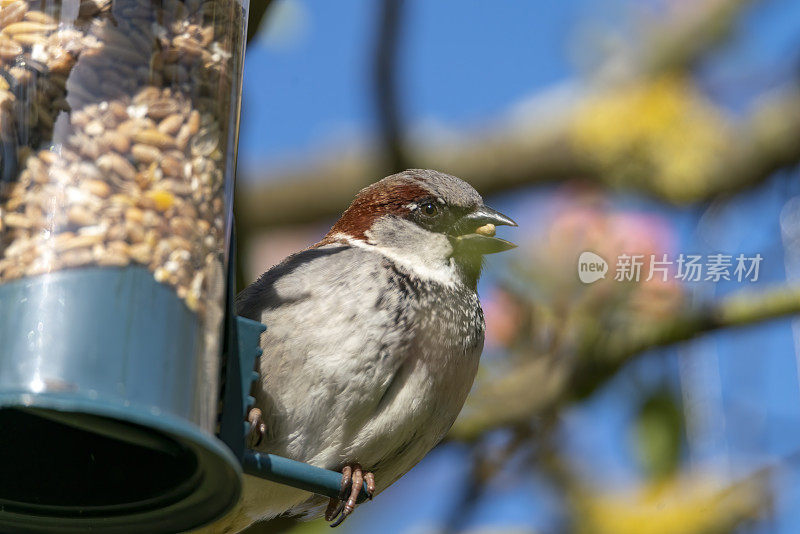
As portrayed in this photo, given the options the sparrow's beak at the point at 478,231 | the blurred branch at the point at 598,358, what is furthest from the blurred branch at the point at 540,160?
the sparrow's beak at the point at 478,231

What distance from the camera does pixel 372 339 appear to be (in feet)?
9.64

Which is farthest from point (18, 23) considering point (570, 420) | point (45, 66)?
point (570, 420)

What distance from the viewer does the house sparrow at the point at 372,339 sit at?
294cm

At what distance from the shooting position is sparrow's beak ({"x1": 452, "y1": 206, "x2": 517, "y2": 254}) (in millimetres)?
3402

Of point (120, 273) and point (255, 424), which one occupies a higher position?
point (120, 273)

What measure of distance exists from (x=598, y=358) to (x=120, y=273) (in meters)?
2.26

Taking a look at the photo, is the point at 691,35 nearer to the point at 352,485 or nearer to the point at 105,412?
the point at 352,485

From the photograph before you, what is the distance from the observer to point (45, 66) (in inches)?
96.2

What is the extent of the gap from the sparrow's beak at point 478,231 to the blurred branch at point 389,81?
0.56 m

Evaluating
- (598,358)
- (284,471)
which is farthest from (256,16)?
(598,358)

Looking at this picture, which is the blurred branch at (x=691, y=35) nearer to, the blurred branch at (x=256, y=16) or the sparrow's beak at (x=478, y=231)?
the sparrow's beak at (x=478, y=231)

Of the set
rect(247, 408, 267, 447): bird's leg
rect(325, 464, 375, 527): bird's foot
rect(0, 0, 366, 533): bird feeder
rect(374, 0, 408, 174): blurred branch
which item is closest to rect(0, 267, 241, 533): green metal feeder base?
rect(0, 0, 366, 533): bird feeder

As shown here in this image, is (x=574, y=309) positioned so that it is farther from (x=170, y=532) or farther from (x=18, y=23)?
(x=18, y=23)

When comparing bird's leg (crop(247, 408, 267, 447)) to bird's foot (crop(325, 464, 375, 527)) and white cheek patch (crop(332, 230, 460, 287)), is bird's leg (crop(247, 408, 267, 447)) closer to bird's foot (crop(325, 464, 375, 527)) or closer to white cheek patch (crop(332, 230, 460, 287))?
bird's foot (crop(325, 464, 375, 527))
